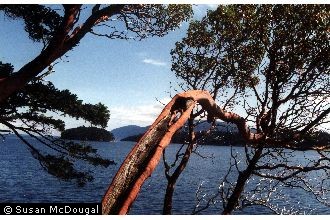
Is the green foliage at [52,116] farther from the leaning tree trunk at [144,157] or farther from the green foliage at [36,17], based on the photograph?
the leaning tree trunk at [144,157]

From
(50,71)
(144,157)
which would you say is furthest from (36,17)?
(144,157)

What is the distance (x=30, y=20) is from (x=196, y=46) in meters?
Result: 5.82

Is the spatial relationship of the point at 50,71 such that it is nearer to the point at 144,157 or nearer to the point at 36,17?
the point at 36,17

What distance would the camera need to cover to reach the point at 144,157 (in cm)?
296

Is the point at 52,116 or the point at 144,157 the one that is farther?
the point at 52,116

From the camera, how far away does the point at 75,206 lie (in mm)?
5750

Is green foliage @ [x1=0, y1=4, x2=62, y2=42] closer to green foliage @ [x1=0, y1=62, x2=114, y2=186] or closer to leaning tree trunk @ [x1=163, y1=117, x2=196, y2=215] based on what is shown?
green foliage @ [x1=0, y1=62, x2=114, y2=186]

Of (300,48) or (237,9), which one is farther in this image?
(237,9)

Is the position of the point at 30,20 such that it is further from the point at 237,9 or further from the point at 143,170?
the point at 143,170

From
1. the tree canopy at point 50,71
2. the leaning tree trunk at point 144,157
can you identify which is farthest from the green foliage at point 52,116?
the leaning tree trunk at point 144,157

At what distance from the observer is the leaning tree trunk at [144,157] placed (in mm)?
2732

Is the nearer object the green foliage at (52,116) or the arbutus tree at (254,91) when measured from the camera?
the arbutus tree at (254,91)

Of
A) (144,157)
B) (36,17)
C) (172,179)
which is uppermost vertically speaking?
(36,17)

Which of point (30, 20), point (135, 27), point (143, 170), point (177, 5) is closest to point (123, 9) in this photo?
point (135, 27)
